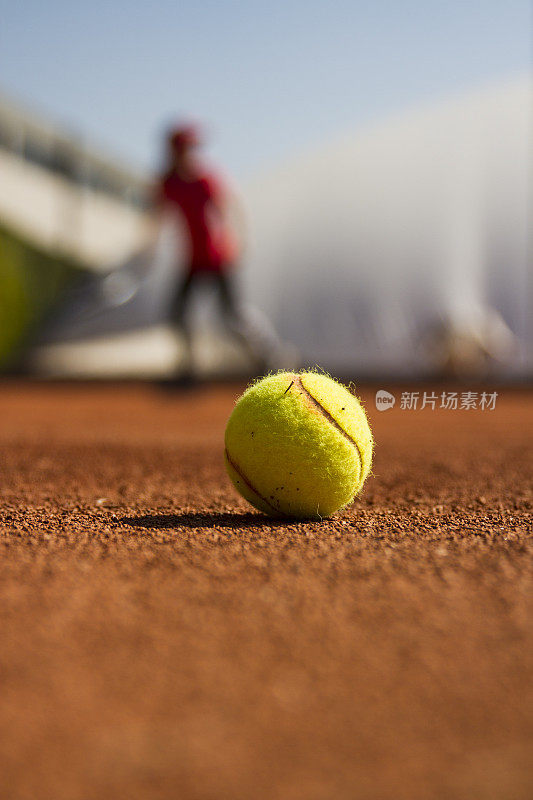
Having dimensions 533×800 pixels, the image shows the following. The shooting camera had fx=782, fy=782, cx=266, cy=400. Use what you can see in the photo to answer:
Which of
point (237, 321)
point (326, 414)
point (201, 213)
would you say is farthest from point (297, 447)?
point (201, 213)

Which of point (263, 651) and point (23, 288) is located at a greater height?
point (263, 651)

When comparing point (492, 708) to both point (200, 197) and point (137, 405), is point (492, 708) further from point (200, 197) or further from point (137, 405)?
point (137, 405)

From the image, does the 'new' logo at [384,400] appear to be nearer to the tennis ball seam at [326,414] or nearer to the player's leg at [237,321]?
the player's leg at [237,321]

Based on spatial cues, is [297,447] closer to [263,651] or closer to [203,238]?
[263,651]

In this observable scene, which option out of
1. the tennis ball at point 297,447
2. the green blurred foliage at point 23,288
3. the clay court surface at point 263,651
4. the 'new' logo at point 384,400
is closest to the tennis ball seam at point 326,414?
the tennis ball at point 297,447

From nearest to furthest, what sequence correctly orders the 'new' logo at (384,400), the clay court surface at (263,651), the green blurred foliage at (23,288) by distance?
the clay court surface at (263,651) < the 'new' logo at (384,400) < the green blurred foliage at (23,288)
